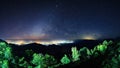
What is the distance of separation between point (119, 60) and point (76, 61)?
1.07m

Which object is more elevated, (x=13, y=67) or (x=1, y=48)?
(x=1, y=48)

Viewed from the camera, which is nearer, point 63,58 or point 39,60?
point 39,60

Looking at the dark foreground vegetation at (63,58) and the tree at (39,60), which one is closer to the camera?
the tree at (39,60)

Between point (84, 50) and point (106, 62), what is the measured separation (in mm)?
637

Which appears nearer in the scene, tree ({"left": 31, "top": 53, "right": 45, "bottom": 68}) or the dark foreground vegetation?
tree ({"left": 31, "top": 53, "right": 45, "bottom": 68})

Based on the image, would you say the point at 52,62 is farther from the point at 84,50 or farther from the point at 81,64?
the point at 84,50

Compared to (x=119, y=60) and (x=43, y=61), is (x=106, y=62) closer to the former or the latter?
(x=119, y=60)

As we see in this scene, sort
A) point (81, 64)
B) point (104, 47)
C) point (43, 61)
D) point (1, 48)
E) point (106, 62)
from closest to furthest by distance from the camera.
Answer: point (43, 61) < point (1, 48) < point (81, 64) < point (106, 62) < point (104, 47)

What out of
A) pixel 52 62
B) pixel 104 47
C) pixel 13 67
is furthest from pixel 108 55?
pixel 13 67

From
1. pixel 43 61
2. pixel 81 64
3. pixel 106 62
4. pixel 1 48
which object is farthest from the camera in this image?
pixel 106 62

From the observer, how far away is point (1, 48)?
5449mm

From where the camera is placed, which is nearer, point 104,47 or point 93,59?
point 93,59

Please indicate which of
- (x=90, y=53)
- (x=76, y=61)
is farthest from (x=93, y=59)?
(x=76, y=61)

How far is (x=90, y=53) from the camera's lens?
6.48 metres
